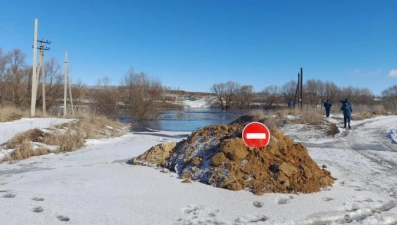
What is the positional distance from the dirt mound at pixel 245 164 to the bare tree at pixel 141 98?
36.4 meters

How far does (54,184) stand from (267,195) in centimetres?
386

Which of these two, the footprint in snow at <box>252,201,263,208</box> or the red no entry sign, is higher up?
the red no entry sign

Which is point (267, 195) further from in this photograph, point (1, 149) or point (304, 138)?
point (304, 138)

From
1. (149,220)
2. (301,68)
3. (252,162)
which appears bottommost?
(149,220)

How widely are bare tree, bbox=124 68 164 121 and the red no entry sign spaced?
1477 inches

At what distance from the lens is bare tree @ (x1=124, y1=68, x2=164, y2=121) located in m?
44.4

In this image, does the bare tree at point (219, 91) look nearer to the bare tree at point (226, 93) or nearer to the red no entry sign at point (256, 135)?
the bare tree at point (226, 93)

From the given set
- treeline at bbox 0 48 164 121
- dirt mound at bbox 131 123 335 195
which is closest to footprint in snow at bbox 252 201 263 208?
dirt mound at bbox 131 123 335 195

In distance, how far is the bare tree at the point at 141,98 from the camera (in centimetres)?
4438

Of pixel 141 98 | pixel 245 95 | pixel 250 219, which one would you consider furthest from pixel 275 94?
pixel 250 219

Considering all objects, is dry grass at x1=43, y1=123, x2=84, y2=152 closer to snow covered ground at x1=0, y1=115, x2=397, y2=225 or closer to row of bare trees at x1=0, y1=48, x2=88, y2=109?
snow covered ground at x1=0, y1=115, x2=397, y2=225

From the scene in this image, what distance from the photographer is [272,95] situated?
4427 inches

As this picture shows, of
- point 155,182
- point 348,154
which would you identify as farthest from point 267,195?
point 348,154

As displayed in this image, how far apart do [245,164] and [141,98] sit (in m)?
39.4
